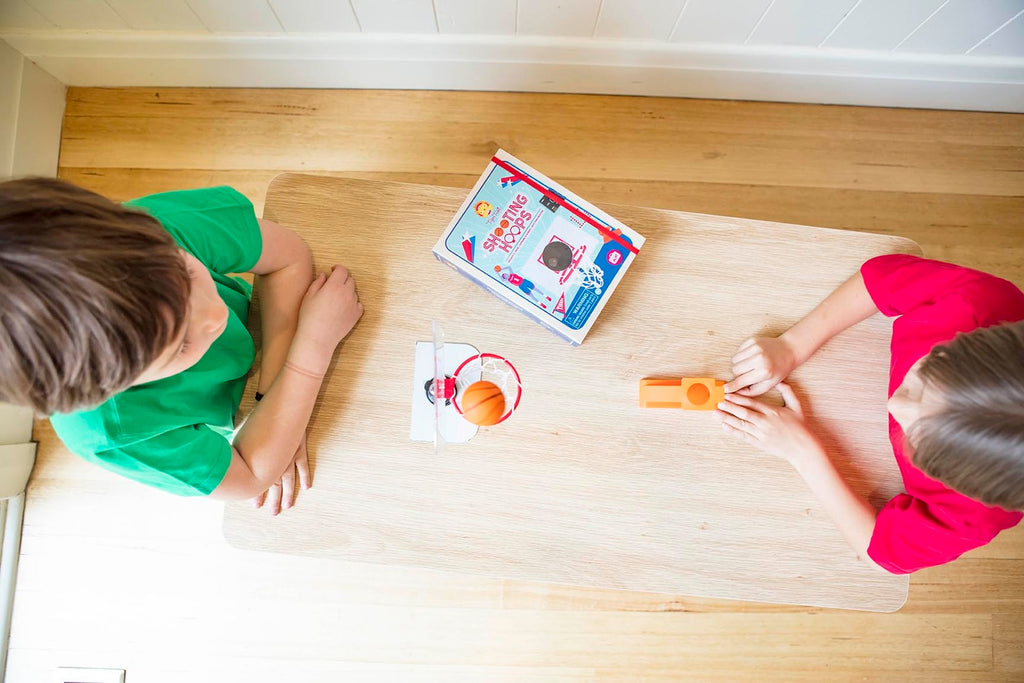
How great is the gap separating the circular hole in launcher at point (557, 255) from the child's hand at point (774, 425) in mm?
262

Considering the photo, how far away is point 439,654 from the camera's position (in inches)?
48.9

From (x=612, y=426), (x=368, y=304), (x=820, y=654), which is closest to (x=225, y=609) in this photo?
(x=368, y=304)

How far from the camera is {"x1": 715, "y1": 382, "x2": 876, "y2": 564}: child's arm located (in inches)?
28.1

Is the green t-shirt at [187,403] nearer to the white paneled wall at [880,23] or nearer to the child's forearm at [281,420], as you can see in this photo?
the child's forearm at [281,420]

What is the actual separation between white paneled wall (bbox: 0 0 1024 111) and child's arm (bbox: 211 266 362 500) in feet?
2.31

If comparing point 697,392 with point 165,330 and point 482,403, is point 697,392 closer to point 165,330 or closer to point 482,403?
point 482,403

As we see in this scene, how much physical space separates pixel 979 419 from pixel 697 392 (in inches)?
10.8

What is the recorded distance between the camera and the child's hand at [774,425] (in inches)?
28.6

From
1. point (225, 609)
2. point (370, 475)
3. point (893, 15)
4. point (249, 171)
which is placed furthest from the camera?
point (249, 171)

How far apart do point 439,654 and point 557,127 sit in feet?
3.83

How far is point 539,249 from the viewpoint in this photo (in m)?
0.74

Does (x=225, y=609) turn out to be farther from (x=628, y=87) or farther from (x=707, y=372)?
(x=628, y=87)

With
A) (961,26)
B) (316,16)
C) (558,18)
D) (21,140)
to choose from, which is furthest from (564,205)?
(21,140)

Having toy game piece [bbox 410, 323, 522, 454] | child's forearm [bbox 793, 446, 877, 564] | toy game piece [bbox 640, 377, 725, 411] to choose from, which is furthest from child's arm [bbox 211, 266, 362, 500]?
child's forearm [bbox 793, 446, 877, 564]
